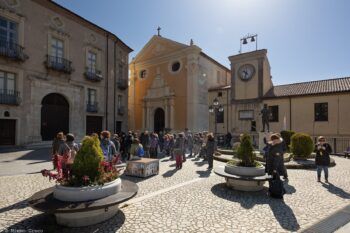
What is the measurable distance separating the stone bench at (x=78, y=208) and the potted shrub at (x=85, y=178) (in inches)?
5.1

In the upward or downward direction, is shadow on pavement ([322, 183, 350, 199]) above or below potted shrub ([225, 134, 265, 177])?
below

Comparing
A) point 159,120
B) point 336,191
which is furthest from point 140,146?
point 159,120

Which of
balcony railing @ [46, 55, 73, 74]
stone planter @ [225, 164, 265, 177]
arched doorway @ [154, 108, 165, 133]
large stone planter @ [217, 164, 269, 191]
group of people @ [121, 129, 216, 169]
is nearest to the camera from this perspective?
large stone planter @ [217, 164, 269, 191]

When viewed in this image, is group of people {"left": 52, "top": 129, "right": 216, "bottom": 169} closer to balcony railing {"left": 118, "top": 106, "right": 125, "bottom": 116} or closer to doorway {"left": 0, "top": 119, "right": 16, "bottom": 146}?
doorway {"left": 0, "top": 119, "right": 16, "bottom": 146}

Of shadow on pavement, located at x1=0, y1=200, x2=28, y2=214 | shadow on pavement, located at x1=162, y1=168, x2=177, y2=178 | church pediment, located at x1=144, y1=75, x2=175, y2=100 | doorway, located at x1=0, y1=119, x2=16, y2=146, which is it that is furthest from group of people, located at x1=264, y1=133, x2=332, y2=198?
church pediment, located at x1=144, y1=75, x2=175, y2=100

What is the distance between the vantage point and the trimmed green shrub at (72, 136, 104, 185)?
14.5 feet

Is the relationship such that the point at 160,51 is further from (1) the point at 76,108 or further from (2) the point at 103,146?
(2) the point at 103,146

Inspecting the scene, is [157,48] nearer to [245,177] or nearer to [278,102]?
[278,102]

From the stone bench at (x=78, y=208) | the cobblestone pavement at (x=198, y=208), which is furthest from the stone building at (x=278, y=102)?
the stone bench at (x=78, y=208)

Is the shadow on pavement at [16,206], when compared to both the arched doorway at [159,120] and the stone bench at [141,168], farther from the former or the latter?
the arched doorway at [159,120]

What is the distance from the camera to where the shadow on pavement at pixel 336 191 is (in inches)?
246

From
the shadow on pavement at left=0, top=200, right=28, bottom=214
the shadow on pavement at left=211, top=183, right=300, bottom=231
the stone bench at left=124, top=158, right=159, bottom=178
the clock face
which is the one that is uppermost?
the clock face

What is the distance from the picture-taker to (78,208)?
3783 millimetres

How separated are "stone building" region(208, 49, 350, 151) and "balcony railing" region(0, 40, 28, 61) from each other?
61.6 ft
